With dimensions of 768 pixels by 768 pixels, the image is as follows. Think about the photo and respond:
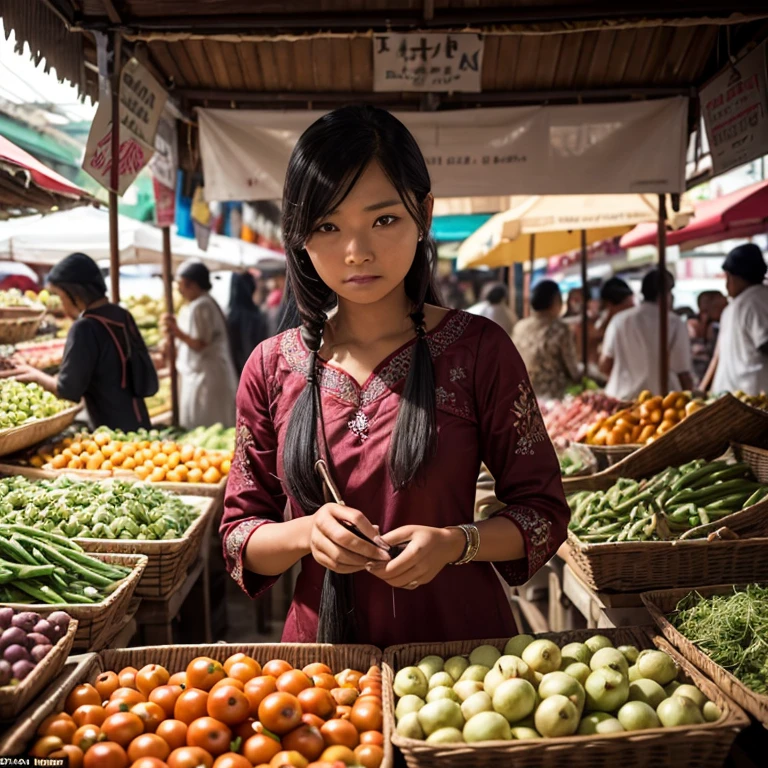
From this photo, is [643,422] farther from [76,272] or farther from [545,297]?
[76,272]

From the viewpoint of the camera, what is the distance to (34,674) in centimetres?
180

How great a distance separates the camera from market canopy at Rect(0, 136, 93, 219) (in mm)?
3812

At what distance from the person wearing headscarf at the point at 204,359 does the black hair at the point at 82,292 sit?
100.0 inches

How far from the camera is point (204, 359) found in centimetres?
826

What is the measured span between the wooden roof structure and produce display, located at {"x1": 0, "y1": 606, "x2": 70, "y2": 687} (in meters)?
2.54

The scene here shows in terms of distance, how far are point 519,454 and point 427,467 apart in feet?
0.75

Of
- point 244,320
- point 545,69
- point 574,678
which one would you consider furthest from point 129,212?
point 574,678

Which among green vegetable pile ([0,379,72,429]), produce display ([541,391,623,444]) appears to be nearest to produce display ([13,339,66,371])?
green vegetable pile ([0,379,72,429])

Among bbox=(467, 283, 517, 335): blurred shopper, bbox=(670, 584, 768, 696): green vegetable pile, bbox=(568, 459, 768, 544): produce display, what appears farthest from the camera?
bbox=(467, 283, 517, 335): blurred shopper

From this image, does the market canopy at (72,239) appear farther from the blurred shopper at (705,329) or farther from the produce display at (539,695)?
the produce display at (539,695)

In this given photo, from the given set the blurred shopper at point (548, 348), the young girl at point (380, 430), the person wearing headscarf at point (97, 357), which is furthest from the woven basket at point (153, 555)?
the blurred shopper at point (548, 348)

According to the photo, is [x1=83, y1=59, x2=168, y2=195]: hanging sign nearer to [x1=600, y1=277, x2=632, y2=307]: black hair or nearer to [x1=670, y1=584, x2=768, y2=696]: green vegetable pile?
[x1=670, y1=584, x2=768, y2=696]: green vegetable pile

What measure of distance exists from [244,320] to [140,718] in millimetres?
8369

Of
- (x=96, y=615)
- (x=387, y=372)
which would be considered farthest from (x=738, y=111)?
(x=96, y=615)
